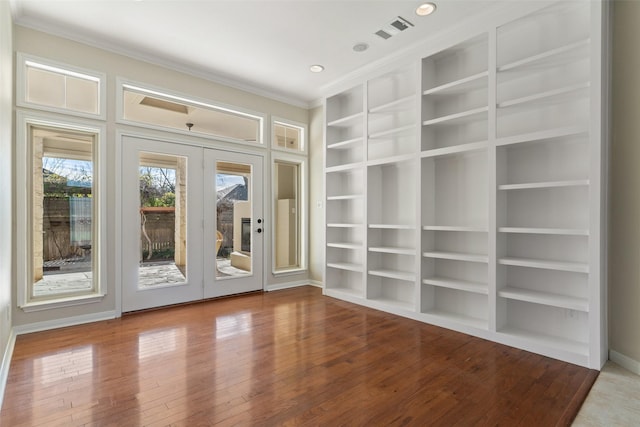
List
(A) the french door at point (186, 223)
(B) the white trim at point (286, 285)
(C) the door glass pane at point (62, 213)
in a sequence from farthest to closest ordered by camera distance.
Answer: (B) the white trim at point (286, 285) → (A) the french door at point (186, 223) → (C) the door glass pane at point (62, 213)

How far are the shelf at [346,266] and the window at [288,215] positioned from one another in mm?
907

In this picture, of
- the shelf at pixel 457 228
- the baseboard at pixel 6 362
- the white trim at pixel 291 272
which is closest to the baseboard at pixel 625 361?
the shelf at pixel 457 228

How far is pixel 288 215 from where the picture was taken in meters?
5.52

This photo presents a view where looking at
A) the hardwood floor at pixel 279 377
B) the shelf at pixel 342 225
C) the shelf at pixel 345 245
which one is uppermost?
the shelf at pixel 342 225

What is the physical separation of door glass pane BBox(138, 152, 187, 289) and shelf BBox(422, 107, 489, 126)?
121 inches

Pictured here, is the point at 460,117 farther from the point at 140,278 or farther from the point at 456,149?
the point at 140,278

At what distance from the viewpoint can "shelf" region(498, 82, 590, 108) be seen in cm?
262

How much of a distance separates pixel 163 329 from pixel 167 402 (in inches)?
58.1

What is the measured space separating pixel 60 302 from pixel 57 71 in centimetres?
241

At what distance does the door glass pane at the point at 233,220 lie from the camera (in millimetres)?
4660

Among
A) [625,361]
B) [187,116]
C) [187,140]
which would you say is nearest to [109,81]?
[187,116]

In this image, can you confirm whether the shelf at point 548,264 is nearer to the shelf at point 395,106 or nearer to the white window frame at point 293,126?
the shelf at point 395,106

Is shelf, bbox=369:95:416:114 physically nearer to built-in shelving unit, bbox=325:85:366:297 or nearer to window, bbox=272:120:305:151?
built-in shelving unit, bbox=325:85:366:297

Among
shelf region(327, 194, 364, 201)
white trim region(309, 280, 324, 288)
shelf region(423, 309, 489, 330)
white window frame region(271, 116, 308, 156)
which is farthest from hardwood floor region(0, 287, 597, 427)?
white window frame region(271, 116, 308, 156)
